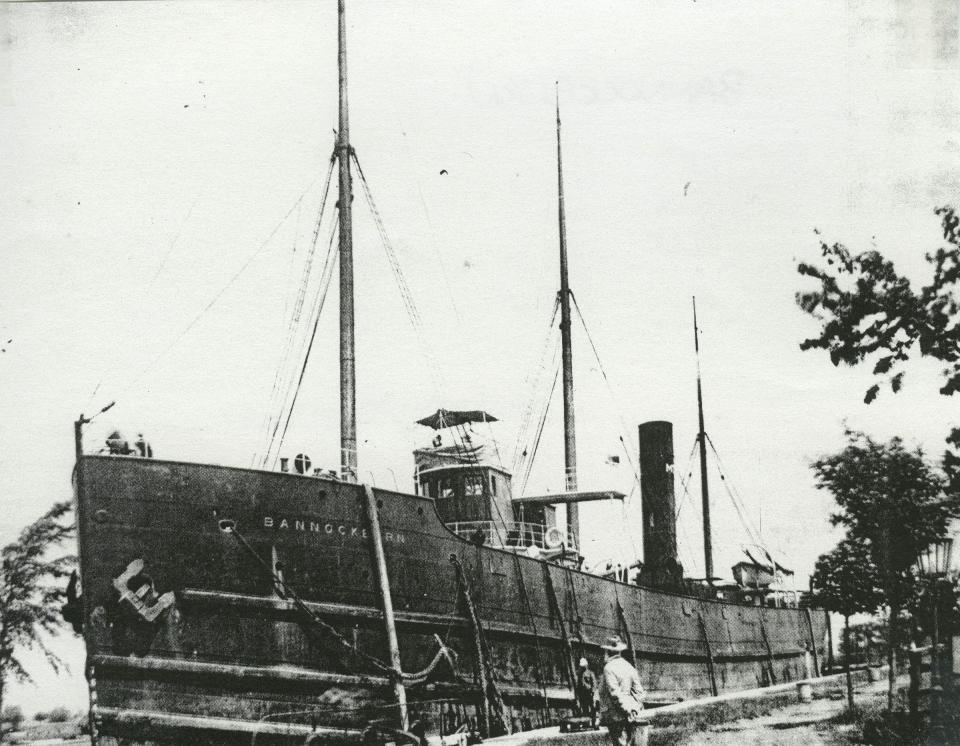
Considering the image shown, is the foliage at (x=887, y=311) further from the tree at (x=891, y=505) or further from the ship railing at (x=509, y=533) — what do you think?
the ship railing at (x=509, y=533)

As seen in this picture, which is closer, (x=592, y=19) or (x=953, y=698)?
(x=953, y=698)

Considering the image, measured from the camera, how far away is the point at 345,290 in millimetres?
16812

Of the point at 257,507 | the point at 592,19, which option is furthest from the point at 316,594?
the point at 592,19

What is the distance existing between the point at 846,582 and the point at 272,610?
36.4 ft

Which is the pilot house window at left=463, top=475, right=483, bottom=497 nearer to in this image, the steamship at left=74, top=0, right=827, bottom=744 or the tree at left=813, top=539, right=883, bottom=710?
the steamship at left=74, top=0, right=827, bottom=744

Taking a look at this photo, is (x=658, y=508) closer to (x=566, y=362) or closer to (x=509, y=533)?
(x=566, y=362)

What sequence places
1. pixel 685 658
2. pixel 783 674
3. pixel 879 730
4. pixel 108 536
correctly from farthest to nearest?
pixel 783 674 → pixel 685 658 → pixel 108 536 → pixel 879 730

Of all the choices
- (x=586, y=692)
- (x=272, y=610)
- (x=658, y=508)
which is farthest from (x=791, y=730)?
(x=658, y=508)

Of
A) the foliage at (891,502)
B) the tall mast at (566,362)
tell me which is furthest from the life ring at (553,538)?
the foliage at (891,502)

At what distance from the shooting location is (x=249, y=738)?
1251 centimetres

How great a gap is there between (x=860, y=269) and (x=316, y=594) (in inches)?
351

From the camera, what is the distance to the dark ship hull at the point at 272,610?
12414mm

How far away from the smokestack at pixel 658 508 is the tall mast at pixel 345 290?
10465 mm

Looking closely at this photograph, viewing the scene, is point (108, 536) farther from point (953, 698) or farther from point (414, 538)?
point (953, 698)
